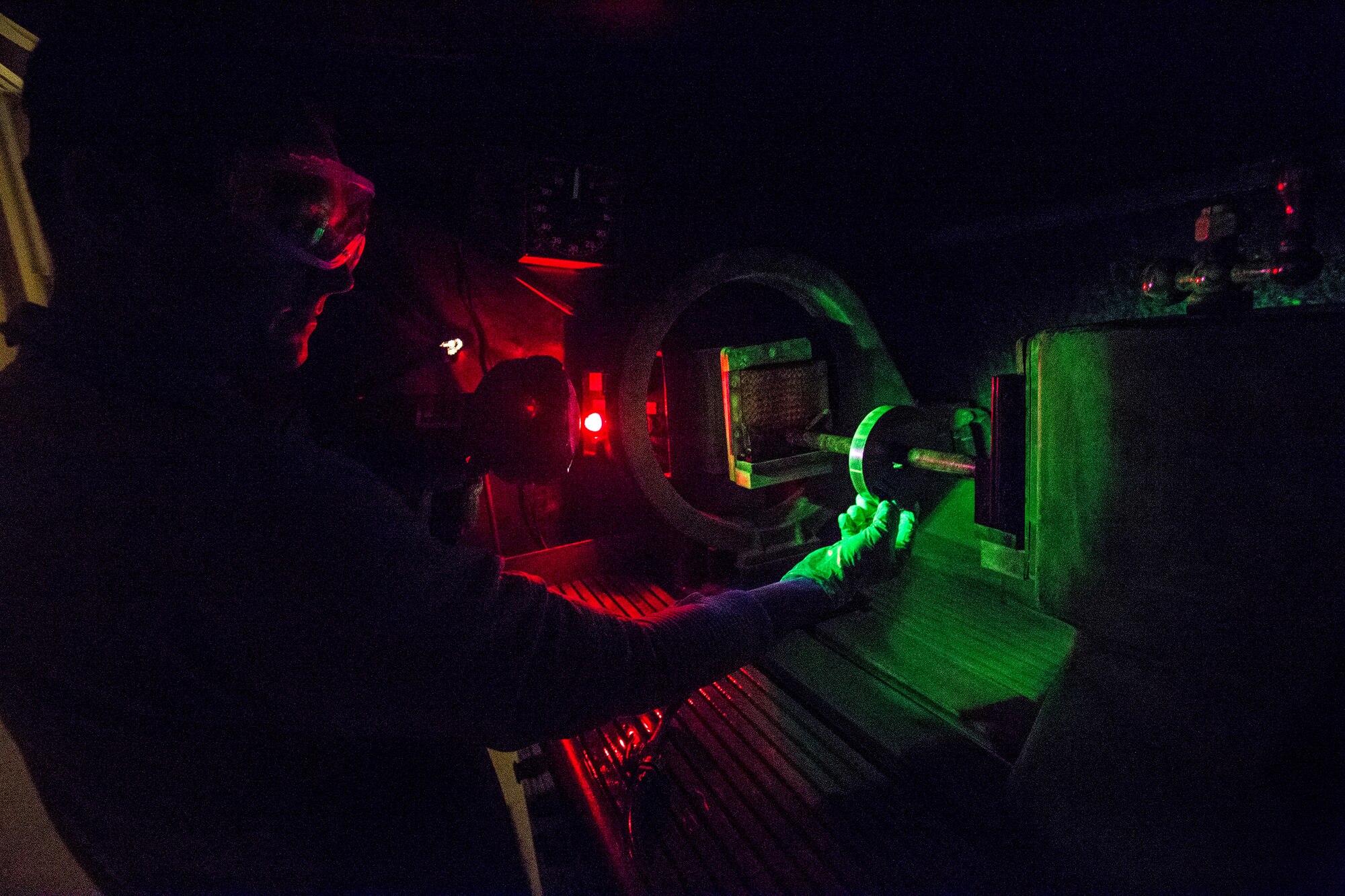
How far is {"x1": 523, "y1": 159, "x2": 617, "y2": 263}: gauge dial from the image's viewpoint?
57.2 inches

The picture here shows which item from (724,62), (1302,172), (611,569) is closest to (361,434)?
(611,569)

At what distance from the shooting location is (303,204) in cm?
89

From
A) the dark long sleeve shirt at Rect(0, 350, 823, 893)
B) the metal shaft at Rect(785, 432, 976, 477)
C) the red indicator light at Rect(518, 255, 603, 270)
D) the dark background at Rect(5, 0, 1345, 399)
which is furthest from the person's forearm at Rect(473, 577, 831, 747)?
the red indicator light at Rect(518, 255, 603, 270)

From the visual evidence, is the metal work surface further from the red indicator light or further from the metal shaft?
the red indicator light

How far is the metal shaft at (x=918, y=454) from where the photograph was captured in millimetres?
1150

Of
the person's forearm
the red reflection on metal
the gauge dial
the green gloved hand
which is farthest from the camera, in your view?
the red reflection on metal

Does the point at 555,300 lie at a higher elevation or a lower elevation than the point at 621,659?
higher

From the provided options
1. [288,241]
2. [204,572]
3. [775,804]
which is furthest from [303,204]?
[775,804]

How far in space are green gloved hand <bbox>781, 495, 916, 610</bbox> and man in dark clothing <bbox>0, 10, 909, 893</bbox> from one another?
0.52 meters

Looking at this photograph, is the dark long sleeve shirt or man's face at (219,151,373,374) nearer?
the dark long sleeve shirt

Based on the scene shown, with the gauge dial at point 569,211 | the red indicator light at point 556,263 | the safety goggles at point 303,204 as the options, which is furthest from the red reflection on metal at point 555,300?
the safety goggles at point 303,204

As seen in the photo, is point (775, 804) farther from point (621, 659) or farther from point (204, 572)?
point (204, 572)

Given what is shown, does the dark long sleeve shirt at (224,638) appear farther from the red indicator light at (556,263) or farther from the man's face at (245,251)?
the red indicator light at (556,263)

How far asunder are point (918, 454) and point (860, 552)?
0.25 m
